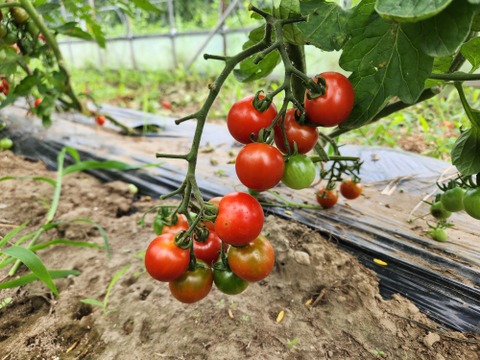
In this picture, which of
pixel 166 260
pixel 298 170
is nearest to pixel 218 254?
pixel 166 260

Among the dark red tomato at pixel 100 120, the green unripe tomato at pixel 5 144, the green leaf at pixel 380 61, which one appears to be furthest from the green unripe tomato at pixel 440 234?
the green unripe tomato at pixel 5 144

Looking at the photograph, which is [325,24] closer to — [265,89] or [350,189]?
[350,189]

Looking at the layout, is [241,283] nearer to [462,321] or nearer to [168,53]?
[462,321]

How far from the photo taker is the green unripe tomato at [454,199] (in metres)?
1.02

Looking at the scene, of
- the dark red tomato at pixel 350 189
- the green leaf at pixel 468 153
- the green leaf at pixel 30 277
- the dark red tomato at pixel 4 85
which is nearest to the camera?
the green leaf at pixel 468 153

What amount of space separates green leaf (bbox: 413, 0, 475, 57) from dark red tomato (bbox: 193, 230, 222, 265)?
60 cm

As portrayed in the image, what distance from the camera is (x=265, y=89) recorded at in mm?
4004

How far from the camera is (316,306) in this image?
1.18 metres

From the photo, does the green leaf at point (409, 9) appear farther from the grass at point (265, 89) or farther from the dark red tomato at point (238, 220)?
the grass at point (265, 89)

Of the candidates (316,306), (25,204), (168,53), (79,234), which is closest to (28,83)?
(25,204)

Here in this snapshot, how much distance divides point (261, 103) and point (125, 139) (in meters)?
2.22

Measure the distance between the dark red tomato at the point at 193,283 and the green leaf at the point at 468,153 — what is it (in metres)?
0.71

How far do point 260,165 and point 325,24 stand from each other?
1.08 feet

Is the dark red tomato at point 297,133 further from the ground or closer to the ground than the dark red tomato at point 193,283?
further from the ground
